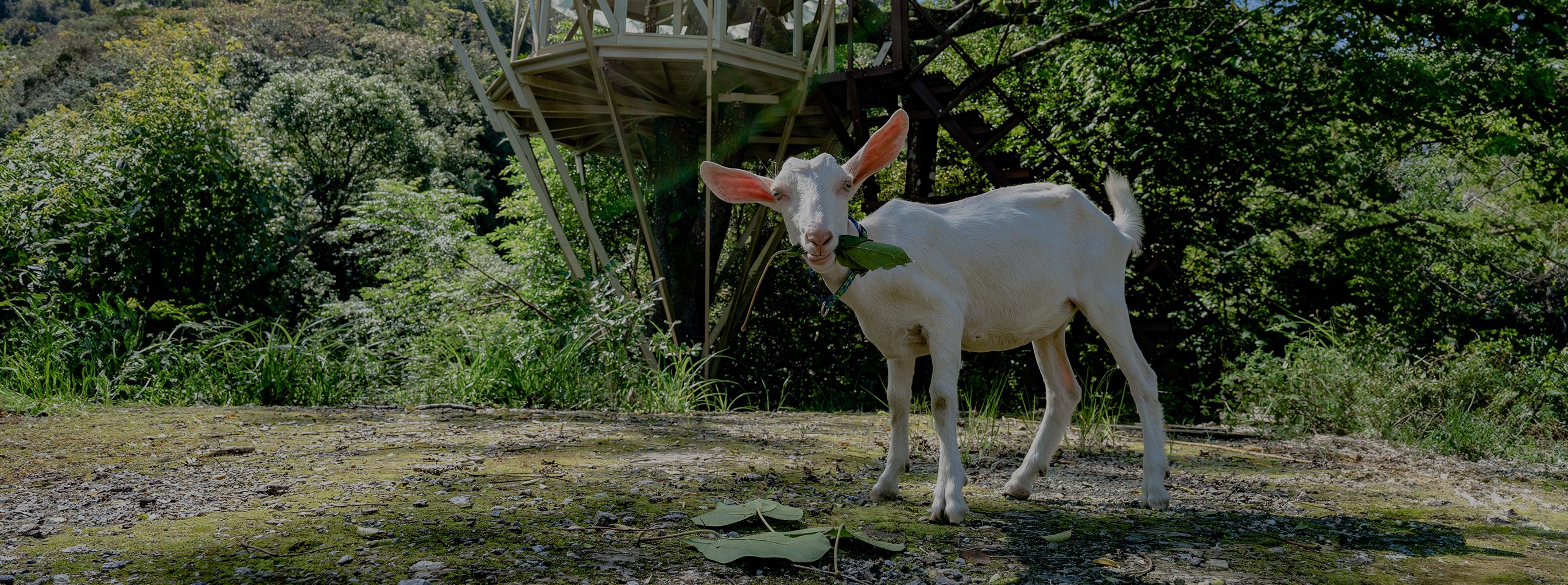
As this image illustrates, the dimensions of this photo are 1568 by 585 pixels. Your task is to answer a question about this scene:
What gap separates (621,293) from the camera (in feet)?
28.7

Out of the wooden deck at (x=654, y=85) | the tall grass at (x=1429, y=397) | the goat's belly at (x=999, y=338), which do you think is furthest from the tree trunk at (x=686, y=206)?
the goat's belly at (x=999, y=338)

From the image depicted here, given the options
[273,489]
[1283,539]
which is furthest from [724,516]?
[1283,539]

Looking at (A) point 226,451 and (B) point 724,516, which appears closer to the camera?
(B) point 724,516

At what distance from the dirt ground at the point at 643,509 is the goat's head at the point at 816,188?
0.93 metres

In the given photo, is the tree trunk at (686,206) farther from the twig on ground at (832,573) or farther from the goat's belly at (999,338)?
the twig on ground at (832,573)

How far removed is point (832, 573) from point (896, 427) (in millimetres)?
1157

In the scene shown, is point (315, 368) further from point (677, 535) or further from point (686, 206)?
point (677, 535)

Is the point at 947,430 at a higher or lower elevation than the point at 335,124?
lower

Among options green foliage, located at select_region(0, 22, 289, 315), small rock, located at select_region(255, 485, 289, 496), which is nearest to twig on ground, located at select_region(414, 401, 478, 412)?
small rock, located at select_region(255, 485, 289, 496)

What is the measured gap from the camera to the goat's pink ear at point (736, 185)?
11.4 ft

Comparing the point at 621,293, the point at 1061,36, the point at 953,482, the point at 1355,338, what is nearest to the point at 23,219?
the point at 621,293

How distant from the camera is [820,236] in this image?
9.92 feet

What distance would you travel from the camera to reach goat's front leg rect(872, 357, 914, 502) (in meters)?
3.49

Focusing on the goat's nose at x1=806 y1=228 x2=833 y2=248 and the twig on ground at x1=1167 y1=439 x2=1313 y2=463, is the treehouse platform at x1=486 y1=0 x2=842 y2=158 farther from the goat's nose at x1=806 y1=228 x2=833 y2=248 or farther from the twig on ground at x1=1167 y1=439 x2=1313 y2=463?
the goat's nose at x1=806 y1=228 x2=833 y2=248
